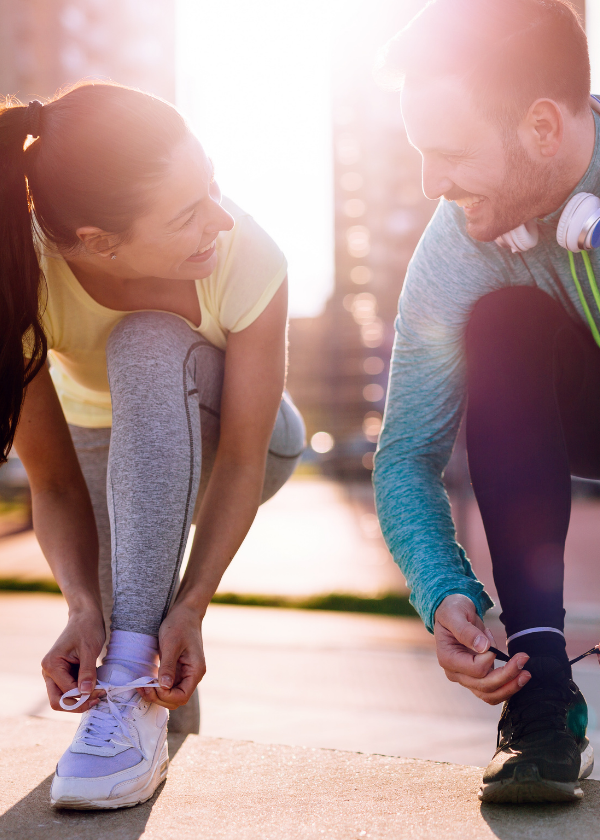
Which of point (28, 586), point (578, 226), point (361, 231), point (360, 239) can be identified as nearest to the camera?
point (578, 226)

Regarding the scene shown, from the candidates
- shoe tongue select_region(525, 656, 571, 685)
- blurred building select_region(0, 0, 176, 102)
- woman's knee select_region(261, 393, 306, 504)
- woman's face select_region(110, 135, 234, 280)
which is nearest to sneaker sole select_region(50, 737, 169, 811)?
shoe tongue select_region(525, 656, 571, 685)

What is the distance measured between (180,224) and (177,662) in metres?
0.66

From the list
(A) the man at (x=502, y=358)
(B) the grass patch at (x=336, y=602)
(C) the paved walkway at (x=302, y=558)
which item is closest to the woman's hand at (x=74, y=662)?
(A) the man at (x=502, y=358)

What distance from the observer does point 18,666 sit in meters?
2.48

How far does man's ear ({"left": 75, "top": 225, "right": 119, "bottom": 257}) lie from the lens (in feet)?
4.01

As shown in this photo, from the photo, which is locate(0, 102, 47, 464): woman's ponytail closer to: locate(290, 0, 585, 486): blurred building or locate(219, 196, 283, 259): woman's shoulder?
locate(219, 196, 283, 259): woman's shoulder

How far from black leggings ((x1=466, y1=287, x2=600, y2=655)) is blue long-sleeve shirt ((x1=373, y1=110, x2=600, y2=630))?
8cm

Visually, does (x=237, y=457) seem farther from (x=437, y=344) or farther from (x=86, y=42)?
(x=86, y=42)

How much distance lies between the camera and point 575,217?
3.81ft

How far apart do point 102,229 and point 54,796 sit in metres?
0.82

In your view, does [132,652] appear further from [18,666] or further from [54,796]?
[18,666]

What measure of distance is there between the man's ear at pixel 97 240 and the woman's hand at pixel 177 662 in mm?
594

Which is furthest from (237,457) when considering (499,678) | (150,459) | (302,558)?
(302,558)

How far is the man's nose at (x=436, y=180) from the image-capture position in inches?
47.1
